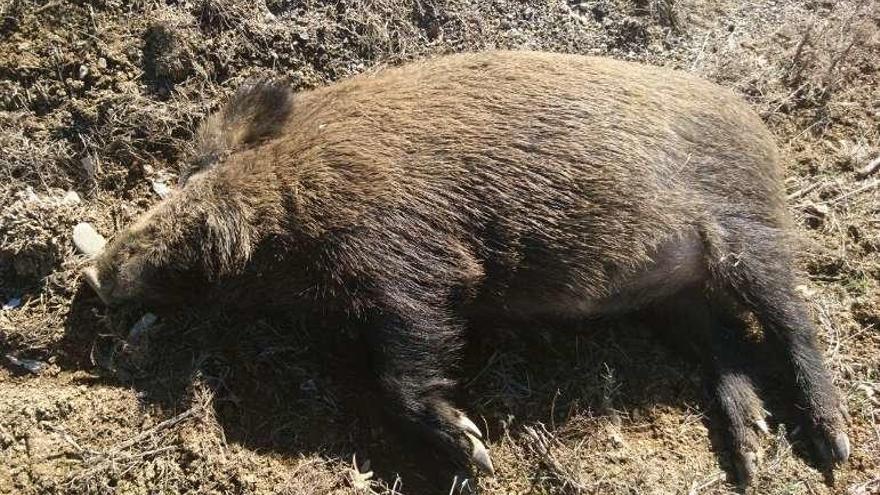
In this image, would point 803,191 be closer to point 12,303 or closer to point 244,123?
point 244,123

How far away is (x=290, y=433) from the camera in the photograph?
396 centimetres

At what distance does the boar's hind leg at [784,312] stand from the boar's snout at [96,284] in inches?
127

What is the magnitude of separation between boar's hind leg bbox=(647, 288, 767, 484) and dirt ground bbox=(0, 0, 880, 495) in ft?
0.30

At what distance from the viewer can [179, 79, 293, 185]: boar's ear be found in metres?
4.18

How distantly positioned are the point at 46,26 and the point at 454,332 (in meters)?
2.98

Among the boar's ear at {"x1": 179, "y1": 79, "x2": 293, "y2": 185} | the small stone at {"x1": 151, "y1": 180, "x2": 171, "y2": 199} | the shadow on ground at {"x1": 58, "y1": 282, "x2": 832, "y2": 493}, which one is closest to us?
the shadow on ground at {"x1": 58, "y1": 282, "x2": 832, "y2": 493}

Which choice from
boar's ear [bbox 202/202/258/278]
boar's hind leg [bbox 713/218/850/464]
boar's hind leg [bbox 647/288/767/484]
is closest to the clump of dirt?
boar's ear [bbox 202/202/258/278]

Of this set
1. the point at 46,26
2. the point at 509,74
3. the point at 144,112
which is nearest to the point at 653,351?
the point at 509,74

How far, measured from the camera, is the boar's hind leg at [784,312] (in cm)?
411

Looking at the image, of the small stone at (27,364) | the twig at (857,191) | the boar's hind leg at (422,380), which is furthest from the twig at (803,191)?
the small stone at (27,364)

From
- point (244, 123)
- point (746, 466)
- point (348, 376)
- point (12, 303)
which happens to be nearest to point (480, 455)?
point (348, 376)

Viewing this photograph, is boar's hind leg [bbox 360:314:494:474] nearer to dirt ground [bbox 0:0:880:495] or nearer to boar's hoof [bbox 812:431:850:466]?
dirt ground [bbox 0:0:880:495]

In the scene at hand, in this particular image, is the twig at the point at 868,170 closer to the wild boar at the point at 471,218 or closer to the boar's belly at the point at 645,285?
the wild boar at the point at 471,218

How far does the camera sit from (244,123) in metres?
4.21
